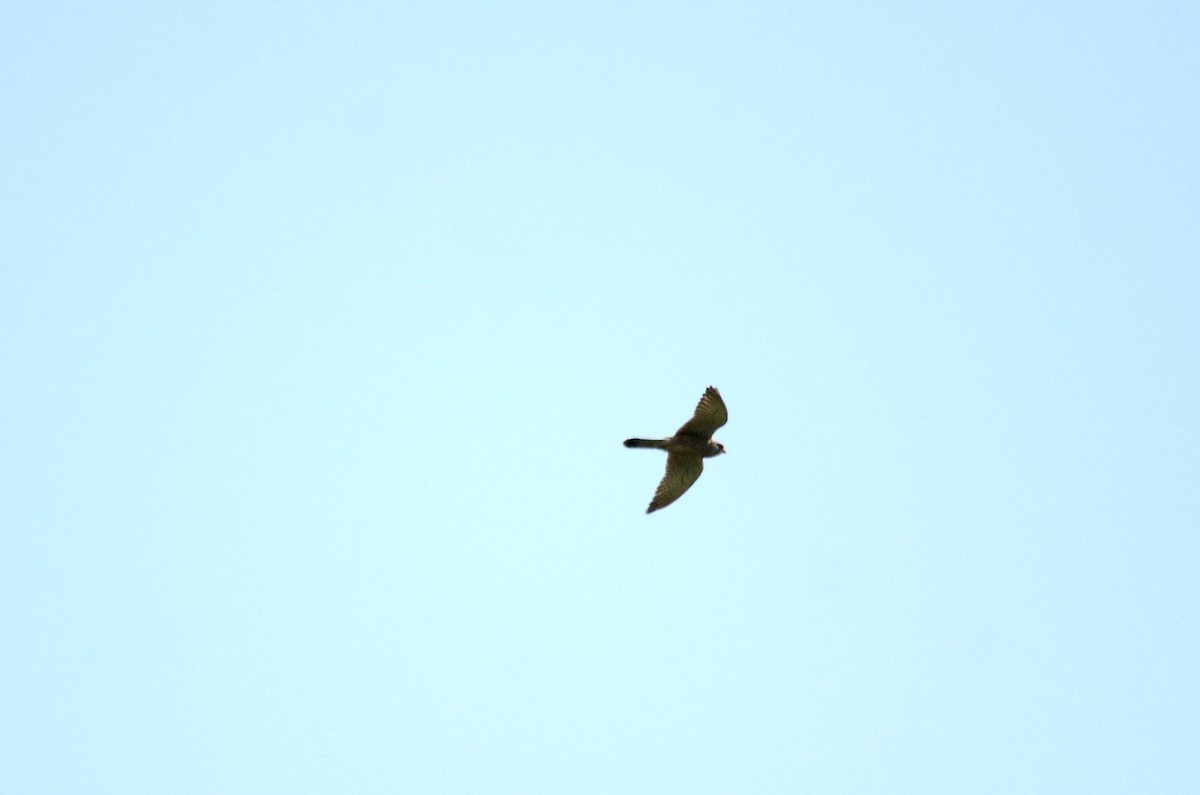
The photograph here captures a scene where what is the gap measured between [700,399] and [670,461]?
1.89 meters

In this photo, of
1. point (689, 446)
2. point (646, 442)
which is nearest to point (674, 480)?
point (689, 446)

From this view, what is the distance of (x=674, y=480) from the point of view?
29.3 meters

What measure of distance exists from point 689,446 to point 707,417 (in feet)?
2.68

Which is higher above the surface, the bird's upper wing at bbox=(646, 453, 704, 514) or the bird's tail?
the bird's tail

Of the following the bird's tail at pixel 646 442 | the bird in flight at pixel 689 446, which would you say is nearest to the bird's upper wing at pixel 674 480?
the bird in flight at pixel 689 446

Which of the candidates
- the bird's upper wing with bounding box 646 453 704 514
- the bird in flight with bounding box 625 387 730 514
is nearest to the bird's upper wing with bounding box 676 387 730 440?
the bird in flight with bounding box 625 387 730 514

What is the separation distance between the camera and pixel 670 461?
29172mm

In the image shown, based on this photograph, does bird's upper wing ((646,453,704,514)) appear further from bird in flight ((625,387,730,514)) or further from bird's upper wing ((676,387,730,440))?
bird's upper wing ((676,387,730,440))

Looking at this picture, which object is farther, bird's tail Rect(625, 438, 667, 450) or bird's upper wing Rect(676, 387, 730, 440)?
bird's tail Rect(625, 438, 667, 450)

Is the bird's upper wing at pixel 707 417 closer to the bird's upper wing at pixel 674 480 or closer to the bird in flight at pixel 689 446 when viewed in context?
the bird in flight at pixel 689 446

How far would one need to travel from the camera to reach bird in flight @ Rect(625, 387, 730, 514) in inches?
1099

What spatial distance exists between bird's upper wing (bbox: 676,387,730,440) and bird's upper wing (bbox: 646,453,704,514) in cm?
77

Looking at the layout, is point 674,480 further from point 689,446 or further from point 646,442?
point 646,442

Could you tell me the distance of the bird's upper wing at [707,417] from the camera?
27.7 meters
